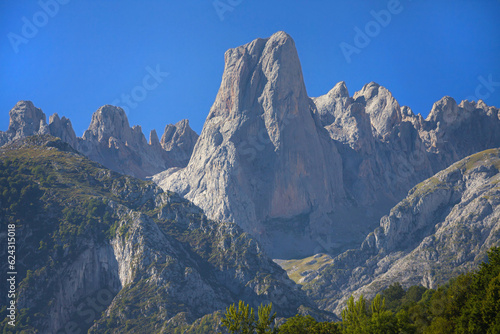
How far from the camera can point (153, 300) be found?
179500mm

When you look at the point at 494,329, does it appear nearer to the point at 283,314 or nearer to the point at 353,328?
the point at 353,328

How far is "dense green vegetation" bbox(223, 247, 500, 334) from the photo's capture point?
85.6 metres

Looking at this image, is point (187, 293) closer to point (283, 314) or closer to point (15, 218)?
point (283, 314)

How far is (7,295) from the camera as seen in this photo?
17838 centimetres

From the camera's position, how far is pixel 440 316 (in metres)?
98.4

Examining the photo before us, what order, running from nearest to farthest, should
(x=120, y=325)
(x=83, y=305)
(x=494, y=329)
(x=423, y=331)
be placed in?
(x=494, y=329)
(x=423, y=331)
(x=120, y=325)
(x=83, y=305)

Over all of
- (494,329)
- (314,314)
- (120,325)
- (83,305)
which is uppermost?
(83,305)

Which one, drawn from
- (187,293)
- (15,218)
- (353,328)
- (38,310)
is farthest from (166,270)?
(353,328)

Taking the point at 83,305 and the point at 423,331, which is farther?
the point at 83,305

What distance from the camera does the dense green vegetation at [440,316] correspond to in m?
85.6

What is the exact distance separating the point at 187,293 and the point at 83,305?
32668mm

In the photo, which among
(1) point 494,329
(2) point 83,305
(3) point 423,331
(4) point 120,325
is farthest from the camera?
(2) point 83,305

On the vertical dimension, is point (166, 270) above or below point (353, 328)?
above

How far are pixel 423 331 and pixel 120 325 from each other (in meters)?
103
